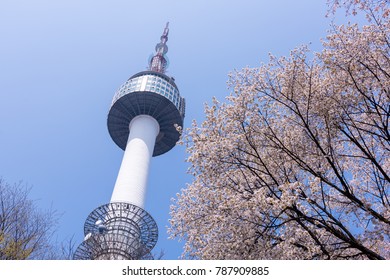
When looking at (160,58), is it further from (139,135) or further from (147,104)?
(139,135)

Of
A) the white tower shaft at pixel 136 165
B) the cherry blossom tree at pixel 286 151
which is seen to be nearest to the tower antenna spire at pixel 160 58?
the white tower shaft at pixel 136 165

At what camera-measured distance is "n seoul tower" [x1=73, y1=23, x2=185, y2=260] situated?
4162cm

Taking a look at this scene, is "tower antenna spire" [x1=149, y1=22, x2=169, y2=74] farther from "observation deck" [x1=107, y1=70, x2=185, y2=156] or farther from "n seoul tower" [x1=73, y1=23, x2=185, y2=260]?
"observation deck" [x1=107, y1=70, x2=185, y2=156]

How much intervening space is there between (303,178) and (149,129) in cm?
4662

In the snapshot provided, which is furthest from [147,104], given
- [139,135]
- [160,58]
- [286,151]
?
[286,151]

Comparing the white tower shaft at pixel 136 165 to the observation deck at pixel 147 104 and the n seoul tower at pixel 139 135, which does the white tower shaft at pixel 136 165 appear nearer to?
the n seoul tower at pixel 139 135

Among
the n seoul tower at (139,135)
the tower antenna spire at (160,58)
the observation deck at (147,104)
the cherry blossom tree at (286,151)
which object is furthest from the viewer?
the tower antenna spire at (160,58)

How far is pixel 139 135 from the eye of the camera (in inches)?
2141

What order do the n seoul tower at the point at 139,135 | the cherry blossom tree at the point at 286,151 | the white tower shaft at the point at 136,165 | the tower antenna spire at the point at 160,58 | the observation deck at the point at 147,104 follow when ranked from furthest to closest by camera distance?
the tower antenna spire at the point at 160,58 < the observation deck at the point at 147,104 < the white tower shaft at the point at 136,165 < the n seoul tower at the point at 139,135 < the cherry blossom tree at the point at 286,151

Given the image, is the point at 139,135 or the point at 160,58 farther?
the point at 160,58

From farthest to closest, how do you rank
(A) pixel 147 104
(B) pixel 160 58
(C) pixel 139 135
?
1. (B) pixel 160 58
2. (A) pixel 147 104
3. (C) pixel 139 135

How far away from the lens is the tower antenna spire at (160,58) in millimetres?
66256

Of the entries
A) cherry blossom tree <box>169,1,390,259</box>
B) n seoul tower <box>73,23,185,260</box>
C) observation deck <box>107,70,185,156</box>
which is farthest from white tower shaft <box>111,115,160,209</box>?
cherry blossom tree <box>169,1,390,259</box>

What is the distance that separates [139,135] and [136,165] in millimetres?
6787
